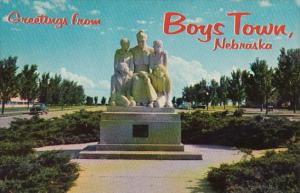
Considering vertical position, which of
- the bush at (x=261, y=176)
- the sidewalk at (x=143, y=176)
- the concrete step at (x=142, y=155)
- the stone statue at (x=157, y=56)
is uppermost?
the stone statue at (x=157, y=56)

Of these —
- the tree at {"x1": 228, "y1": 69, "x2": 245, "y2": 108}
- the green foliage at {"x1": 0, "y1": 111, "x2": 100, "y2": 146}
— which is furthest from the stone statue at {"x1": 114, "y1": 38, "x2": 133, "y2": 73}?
the tree at {"x1": 228, "y1": 69, "x2": 245, "y2": 108}

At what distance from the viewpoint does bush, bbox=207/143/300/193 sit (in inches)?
217

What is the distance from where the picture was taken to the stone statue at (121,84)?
1088 cm

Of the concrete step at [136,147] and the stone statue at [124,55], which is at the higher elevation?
the stone statue at [124,55]

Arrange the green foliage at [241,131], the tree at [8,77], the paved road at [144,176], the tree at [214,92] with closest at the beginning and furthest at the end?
the paved road at [144,176] → the green foliage at [241,131] → the tree at [8,77] → the tree at [214,92]

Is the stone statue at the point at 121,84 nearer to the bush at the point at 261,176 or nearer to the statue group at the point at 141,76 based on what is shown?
the statue group at the point at 141,76

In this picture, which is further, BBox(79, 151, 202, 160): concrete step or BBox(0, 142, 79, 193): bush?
BBox(79, 151, 202, 160): concrete step

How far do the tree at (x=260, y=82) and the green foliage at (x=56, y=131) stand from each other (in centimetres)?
2735

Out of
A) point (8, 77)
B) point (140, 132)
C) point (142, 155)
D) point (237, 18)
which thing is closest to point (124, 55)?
point (140, 132)

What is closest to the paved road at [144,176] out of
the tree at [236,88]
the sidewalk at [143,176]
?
the sidewalk at [143,176]

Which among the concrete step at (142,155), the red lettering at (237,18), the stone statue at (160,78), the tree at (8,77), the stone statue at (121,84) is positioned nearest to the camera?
the red lettering at (237,18)

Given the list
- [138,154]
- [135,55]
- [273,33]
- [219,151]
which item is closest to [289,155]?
[273,33]

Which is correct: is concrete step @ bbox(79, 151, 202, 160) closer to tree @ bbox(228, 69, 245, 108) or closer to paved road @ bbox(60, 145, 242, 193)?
paved road @ bbox(60, 145, 242, 193)

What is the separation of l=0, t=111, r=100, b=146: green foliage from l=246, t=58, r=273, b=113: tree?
2735cm
